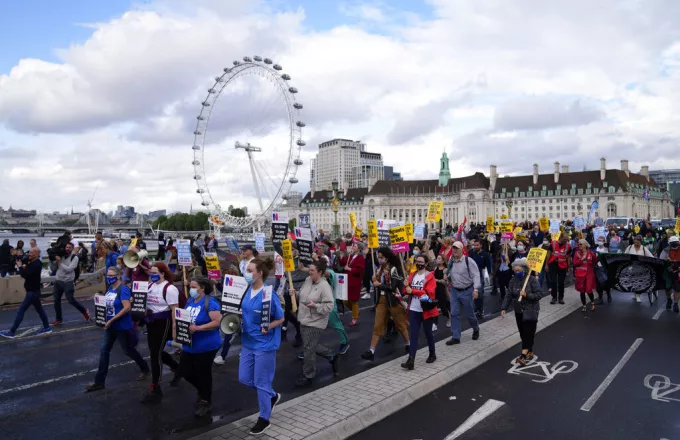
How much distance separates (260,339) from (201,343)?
109 cm

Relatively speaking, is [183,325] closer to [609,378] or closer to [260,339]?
[260,339]

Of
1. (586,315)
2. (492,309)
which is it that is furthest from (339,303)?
(586,315)

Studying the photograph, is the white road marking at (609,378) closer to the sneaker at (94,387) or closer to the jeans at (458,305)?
the jeans at (458,305)

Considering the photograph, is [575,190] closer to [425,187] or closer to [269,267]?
[425,187]

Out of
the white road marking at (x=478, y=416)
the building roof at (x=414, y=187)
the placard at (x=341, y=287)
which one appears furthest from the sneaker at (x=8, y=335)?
the building roof at (x=414, y=187)

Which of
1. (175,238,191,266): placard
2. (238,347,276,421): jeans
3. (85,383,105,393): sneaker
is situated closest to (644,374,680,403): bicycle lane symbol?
(238,347,276,421): jeans

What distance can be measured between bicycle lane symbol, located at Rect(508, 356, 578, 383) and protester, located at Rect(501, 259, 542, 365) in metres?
0.12

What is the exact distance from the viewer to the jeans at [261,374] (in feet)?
20.2

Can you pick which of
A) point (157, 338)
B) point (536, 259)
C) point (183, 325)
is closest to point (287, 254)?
point (157, 338)

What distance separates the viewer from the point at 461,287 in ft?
35.1

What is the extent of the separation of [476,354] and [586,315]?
6.10 metres

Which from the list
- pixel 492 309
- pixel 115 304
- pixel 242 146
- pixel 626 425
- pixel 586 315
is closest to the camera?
pixel 626 425

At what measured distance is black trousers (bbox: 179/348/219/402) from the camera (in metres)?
6.88

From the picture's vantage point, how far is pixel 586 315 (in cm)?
1406
